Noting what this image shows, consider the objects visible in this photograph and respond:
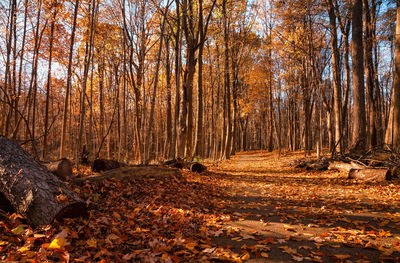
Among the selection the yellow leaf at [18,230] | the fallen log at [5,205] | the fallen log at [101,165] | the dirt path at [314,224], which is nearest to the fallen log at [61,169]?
the fallen log at [101,165]

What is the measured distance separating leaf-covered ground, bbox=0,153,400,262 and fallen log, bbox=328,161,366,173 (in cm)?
246

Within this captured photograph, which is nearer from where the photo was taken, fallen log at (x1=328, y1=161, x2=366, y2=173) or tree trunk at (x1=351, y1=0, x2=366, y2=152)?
fallen log at (x1=328, y1=161, x2=366, y2=173)

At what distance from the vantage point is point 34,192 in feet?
10.2

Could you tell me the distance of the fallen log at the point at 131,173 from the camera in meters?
5.25

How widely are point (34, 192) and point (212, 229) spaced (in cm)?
272

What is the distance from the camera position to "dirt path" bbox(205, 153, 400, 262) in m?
2.73

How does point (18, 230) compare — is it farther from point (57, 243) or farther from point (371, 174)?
point (371, 174)

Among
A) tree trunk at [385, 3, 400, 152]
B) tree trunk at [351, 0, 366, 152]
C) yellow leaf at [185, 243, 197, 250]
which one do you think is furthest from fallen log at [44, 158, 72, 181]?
tree trunk at [385, 3, 400, 152]

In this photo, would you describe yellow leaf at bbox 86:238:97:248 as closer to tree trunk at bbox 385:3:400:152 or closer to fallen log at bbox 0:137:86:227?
fallen log at bbox 0:137:86:227

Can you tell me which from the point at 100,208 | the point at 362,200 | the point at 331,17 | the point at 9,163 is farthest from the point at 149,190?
the point at 331,17

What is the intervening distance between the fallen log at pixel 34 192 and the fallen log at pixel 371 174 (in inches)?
322

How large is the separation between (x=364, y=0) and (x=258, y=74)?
10.9 metres

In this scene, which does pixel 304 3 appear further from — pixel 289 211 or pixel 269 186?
pixel 289 211

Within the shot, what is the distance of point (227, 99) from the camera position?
18422 millimetres
